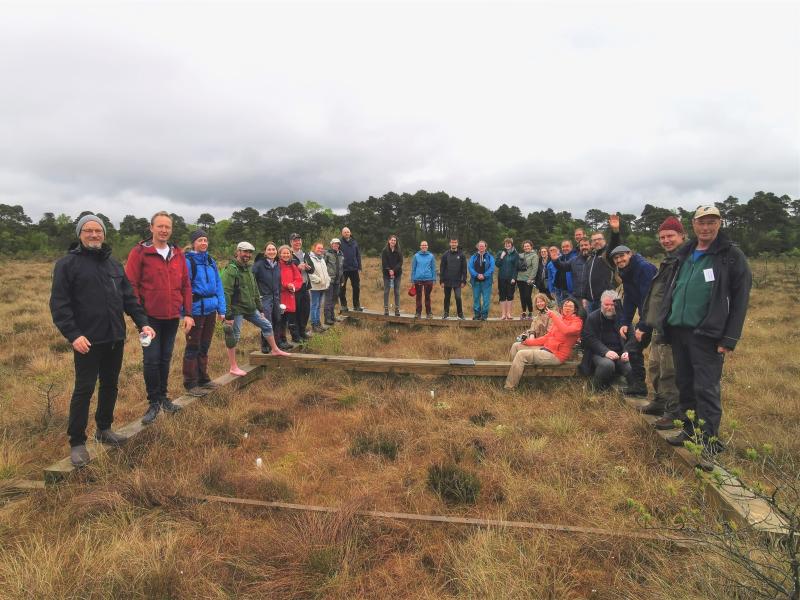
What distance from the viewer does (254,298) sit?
18.5 ft

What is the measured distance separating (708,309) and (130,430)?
5265 millimetres

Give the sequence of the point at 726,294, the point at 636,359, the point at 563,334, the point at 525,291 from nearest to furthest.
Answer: the point at 726,294 → the point at 636,359 → the point at 563,334 → the point at 525,291

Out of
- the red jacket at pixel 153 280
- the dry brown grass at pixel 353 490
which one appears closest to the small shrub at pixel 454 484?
the dry brown grass at pixel 353 490

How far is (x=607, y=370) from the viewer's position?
5.12m

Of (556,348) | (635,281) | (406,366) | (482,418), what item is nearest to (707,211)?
(635,281)

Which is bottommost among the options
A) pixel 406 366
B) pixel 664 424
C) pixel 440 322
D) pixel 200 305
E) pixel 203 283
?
pixel 664 424

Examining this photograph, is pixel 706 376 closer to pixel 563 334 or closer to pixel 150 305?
pixel 563 334


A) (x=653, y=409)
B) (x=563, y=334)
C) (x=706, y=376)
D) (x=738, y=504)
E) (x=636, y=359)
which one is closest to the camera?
(x=738, y=504)

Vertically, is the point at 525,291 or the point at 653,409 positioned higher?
the point at 525,291

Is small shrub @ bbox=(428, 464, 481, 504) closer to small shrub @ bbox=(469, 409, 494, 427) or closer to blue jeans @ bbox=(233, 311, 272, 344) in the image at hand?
small shrub @ bbox=(469, 409, 494, 427)

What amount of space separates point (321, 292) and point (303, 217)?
43.5 meters

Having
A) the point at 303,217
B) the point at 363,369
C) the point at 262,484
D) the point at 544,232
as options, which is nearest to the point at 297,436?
the point at 262,484

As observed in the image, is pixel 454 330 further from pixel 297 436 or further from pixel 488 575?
pixel 488 575

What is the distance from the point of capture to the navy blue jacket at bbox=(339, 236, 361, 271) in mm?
9242
